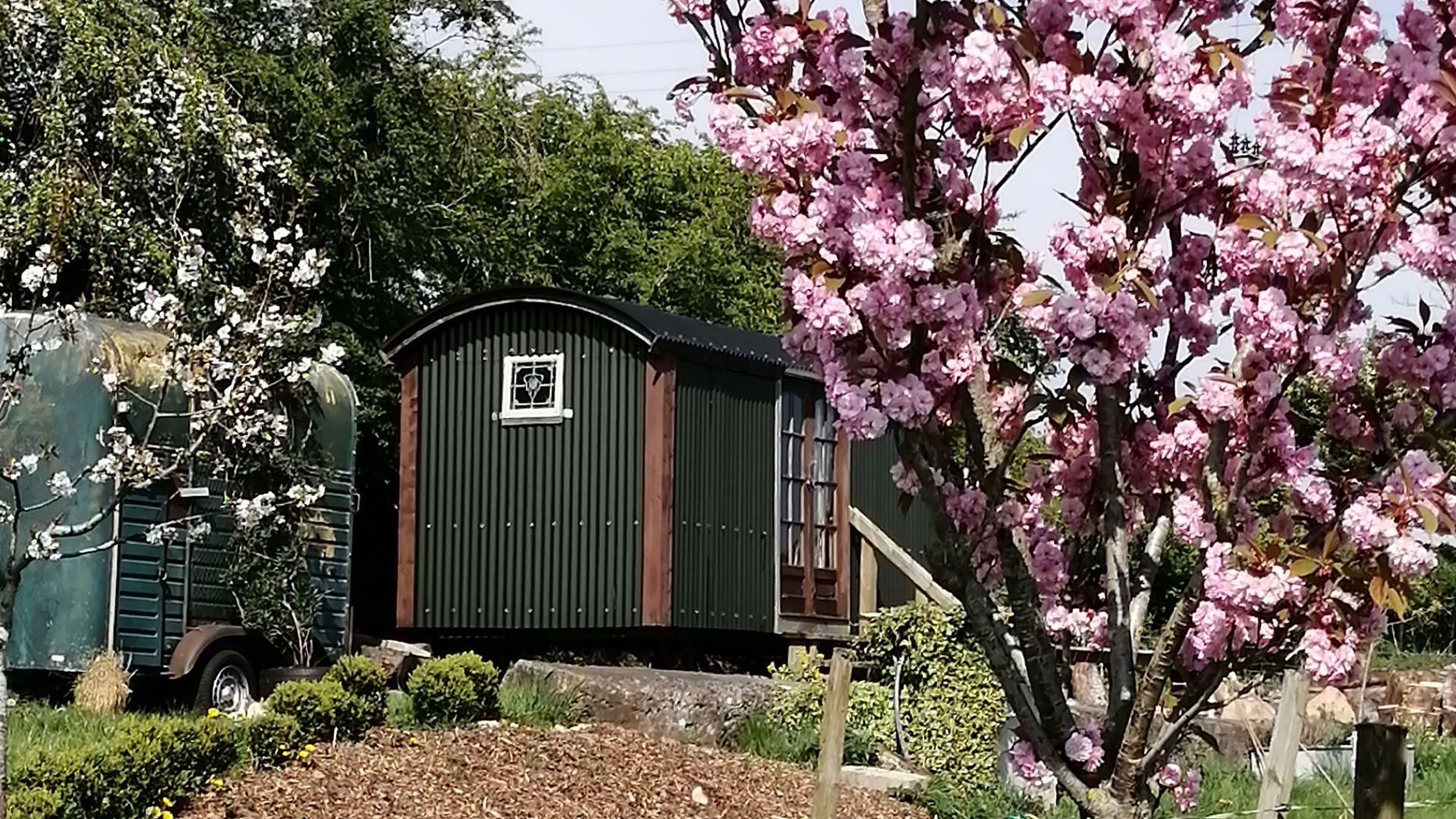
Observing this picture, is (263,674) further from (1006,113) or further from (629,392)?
(1006,113)

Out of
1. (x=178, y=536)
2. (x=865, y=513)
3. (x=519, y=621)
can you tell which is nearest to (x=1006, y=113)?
(x=178, y=536)

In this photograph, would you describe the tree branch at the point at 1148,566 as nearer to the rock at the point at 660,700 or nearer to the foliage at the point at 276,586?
the rock at the point at 660,700

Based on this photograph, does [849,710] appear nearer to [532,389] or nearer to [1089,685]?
[1089,685]

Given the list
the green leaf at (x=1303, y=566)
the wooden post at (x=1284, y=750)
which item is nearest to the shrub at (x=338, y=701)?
the wooden post at (x=1284, y=750)

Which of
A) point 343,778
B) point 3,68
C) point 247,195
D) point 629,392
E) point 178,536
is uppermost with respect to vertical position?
point 3,68

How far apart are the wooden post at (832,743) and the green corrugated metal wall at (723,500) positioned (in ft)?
24.2

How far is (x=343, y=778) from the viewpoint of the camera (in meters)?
8.72

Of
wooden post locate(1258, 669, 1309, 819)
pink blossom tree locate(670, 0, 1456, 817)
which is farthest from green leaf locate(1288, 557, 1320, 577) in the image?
wooden post locate(1258, 669, 1309, 819)

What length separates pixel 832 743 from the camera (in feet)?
18.9

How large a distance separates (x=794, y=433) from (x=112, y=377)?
256 inches

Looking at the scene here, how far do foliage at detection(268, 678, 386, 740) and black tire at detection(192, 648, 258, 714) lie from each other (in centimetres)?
277

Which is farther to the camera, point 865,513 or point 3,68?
point 3,68

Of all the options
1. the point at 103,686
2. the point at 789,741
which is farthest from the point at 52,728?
the point at 789,741

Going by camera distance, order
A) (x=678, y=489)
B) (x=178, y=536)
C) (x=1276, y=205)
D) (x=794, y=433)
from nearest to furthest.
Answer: (x=1276, y=205), (x=178, y=536), (x=678, y=489), (x=794, y=433)
